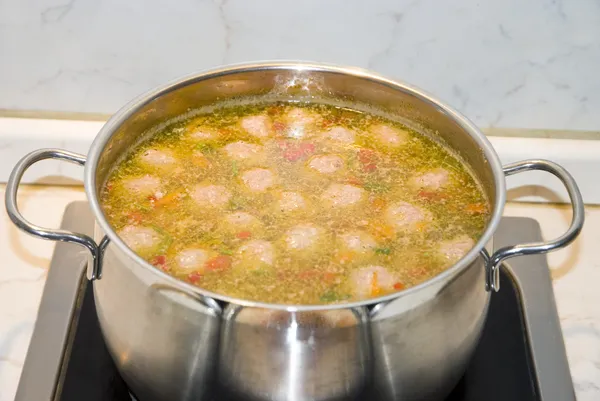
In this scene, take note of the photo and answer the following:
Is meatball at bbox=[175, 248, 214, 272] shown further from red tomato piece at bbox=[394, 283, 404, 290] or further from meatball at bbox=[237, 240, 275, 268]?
red tomato piece at bbox=[394, 283, 404, 290]

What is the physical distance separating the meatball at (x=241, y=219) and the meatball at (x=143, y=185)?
13cm

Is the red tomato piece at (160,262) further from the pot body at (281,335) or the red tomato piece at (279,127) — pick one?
the red tomato piece at (279,127)

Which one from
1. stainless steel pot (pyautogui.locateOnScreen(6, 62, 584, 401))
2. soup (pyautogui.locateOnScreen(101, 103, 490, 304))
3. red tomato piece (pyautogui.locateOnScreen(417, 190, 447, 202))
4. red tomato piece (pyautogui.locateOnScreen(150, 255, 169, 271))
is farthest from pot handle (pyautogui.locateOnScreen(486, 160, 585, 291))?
red tomato piece (pyautogui.locateOnScreen(150, 255, 169, 271))

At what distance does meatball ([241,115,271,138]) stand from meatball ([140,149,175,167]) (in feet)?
0.46

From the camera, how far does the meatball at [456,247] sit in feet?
3.39

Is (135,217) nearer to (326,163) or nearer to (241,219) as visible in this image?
(241,219)

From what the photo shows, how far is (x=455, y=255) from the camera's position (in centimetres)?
103

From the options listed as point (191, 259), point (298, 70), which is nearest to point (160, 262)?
point (191, 259)

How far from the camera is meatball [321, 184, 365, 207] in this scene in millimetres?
1133

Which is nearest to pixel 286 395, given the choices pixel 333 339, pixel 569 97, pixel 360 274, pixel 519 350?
pixel 333 339

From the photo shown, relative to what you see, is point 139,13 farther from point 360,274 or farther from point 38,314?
point 360,274

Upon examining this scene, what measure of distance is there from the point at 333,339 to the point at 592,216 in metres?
0.91

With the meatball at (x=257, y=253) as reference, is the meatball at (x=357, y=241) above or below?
above

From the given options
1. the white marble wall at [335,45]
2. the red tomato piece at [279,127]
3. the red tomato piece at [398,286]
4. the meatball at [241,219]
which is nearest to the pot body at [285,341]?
the red tomato piece at [398,286]
